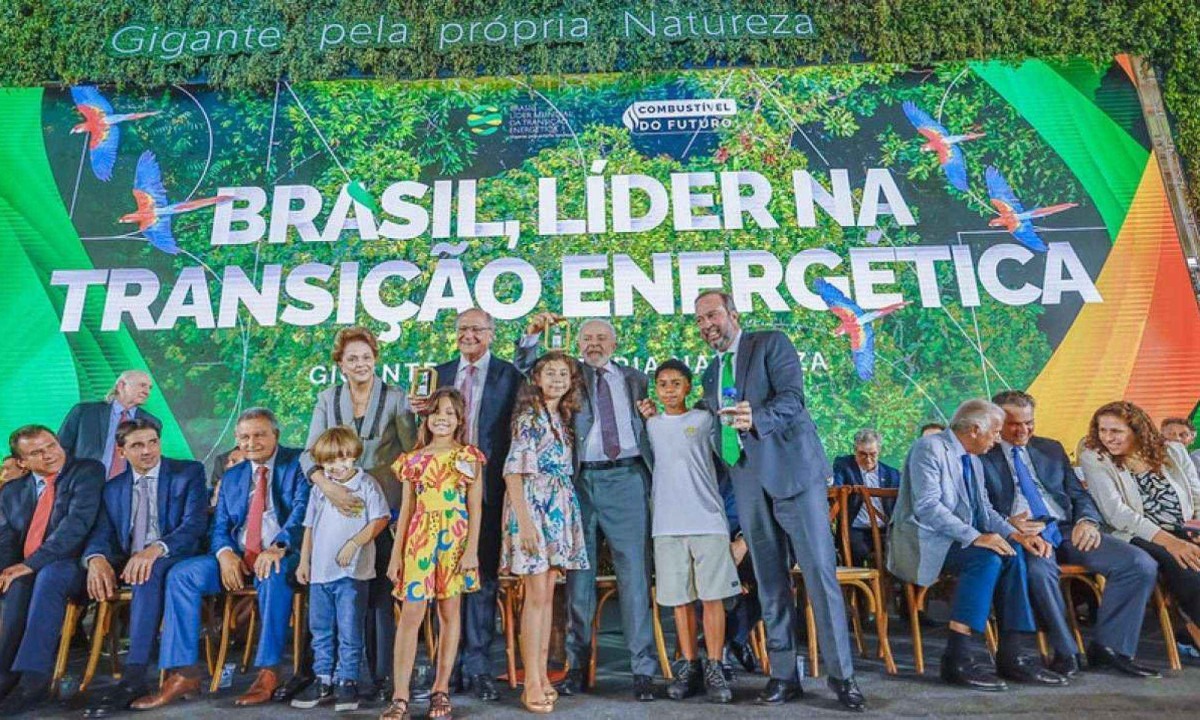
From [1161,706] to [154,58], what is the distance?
7522mm

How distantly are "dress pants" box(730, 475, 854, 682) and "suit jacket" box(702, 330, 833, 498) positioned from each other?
54 millimetres

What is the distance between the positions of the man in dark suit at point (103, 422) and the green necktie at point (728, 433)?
347 centimetres

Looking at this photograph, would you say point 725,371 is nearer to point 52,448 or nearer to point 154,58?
point 52,448

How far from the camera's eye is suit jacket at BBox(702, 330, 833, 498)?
3.14 m

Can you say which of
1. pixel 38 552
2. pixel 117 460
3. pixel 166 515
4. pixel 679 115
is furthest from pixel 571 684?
pixel 679 115

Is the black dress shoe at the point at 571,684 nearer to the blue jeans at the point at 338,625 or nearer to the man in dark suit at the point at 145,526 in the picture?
the blue jeans at the point at 338,625

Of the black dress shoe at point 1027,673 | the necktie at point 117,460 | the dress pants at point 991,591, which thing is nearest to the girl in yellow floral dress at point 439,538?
the dress pants at point 991,591

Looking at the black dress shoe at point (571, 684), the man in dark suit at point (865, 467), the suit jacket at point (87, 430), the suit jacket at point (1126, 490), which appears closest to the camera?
the black dress shoe at point (571, 684)

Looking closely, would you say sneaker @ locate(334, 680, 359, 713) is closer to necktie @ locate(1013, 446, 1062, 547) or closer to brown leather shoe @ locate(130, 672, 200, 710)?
brown leather shoe @ locate(130, 672, 200, 710)

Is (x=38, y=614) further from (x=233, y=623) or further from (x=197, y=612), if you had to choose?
(x=233, y=623)

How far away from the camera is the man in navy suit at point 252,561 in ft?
10.9

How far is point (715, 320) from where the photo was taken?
11.0 ft

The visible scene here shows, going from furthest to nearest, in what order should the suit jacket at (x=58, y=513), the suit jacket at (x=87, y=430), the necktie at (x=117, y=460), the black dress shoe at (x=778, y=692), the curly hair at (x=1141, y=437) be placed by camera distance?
the suit jacket at (x=87, y=430), the necktie at (x=117, y=460), the curly hair at (x=1141, y=437), the suit jacket at (x=58, y=513), the black dress shoe at (x=778, y=692)

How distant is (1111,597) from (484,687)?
2670mm
